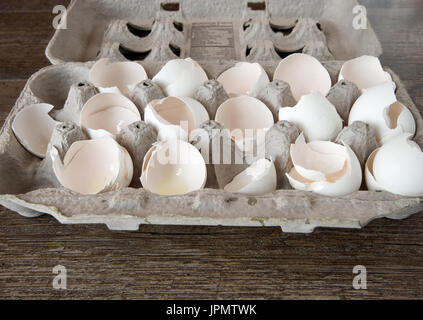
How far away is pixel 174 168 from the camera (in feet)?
2.27

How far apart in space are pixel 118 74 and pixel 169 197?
1.29 feet

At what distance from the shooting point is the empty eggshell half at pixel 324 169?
0.62 meters

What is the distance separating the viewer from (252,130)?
735mm

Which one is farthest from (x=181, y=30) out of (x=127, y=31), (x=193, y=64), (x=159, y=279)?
(x=159, y=279)

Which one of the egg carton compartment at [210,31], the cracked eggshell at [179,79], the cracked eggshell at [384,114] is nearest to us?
the cracked eggshell at [384,114]

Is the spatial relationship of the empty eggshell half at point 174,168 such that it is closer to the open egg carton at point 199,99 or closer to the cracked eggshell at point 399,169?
the open egg carton at point 199,99

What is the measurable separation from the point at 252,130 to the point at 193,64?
20 centimetres

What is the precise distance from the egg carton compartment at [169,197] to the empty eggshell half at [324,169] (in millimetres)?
17

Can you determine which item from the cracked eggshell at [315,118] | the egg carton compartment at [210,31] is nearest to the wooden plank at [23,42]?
the egg carton compartment at [210,31]

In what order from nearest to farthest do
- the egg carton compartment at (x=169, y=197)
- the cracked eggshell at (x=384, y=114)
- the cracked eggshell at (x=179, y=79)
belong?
the egg carton compartment at (x=169, y=197) → the cracked eggshell at (x=384, y=114) → the cracked eggshell at (x=179, y=79)
